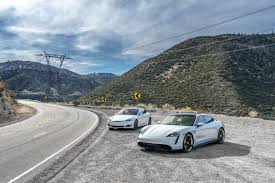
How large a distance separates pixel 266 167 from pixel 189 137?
3.46 m

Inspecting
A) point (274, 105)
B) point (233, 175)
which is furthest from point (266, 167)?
point (274, 105)

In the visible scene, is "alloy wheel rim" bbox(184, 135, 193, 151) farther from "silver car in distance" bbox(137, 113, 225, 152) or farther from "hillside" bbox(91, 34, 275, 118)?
"hillside" bbox(91, 34, 275, 118)

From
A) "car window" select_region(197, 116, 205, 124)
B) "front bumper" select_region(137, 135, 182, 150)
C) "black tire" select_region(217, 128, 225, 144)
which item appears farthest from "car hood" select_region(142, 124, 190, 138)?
"black tire" select_region(217, 128, 225, 144)

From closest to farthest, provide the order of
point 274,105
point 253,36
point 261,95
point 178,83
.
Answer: point 274,105 → point 261,95 → point 178,83 → point 253,36

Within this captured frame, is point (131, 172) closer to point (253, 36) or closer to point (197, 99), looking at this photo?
point (197, 99)

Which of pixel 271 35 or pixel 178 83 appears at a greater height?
pixel 271 35

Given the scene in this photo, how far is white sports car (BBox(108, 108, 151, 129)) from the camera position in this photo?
2108 centimetres

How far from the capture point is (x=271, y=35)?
109938 millimetres

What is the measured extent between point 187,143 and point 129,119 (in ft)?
28.3

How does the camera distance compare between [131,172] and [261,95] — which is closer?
[131,172]

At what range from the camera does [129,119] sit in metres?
21.2

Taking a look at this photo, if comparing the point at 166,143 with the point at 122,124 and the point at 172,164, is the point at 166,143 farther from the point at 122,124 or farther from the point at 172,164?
the point at 122,124

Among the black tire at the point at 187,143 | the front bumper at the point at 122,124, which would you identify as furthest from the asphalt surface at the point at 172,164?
the front bumper at the point at 122,124

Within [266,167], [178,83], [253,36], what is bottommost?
[266,167]
